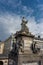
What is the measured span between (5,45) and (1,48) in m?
1.25

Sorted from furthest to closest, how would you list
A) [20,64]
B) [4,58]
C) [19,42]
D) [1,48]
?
[1,48], [4,58], [19,42], [20,64]

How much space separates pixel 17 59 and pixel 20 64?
1.16 feet

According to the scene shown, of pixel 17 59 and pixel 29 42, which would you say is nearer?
pixel 17 59

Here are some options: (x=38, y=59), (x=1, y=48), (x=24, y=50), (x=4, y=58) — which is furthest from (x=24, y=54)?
(x=1, y=48)

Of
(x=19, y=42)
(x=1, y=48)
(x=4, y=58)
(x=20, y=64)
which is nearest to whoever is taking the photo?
(x=20, y=64)

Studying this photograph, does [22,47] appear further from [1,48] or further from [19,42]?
[1,48]

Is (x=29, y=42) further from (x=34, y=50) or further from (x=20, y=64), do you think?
(x=20, y=64)

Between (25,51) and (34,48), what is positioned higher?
(34,48)

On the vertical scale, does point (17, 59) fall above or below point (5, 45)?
below

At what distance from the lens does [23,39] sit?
10.7 meters

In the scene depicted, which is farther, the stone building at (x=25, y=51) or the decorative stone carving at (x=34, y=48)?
the decorative stone carving at (x=34, y=48)

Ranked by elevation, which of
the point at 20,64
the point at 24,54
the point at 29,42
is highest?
the point at 29,42

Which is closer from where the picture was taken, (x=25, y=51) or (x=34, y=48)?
(x=25, y=51)

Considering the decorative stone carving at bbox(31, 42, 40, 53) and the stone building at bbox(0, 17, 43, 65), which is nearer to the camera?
the stone building at bbox(0, 17, 43, 65)
